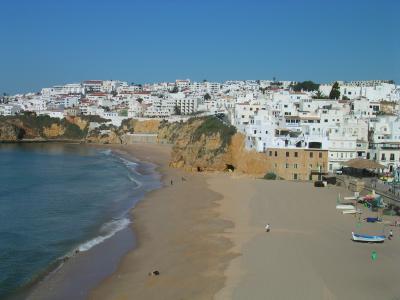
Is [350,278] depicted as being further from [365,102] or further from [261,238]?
[365,102]

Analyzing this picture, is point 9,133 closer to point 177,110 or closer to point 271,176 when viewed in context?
point 177,110

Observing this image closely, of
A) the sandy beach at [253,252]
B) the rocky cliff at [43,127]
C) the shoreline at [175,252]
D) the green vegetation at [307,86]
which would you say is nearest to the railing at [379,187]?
the sandy beach at [253,252]

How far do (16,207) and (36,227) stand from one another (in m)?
5.50

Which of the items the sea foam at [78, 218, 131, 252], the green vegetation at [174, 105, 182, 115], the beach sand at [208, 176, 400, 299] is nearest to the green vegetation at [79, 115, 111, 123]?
the green vegetation at [174, 105, 182, 115]

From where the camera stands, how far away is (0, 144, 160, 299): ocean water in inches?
727

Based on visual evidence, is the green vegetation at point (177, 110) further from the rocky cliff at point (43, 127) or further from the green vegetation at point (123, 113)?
the rocky cliff at point (43, 127)

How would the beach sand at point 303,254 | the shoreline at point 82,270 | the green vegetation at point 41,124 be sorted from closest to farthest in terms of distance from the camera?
the beach sand at point 303,254
the shoreline at point 82,270
the green vegetation at point 41,124

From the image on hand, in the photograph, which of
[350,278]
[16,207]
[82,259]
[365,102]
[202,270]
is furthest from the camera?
[365,102]

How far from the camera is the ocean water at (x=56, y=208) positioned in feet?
60.5

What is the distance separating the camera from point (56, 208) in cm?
2778

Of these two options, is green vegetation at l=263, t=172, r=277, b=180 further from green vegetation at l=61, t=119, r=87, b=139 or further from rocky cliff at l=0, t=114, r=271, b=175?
green vegetation at l=61, t=119, r=87, b=139

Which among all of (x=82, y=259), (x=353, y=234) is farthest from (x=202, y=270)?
(x=353, y=234)

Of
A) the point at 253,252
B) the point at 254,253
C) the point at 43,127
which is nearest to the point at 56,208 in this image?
the point at 253,252

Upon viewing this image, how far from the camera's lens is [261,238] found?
65.2 ft
